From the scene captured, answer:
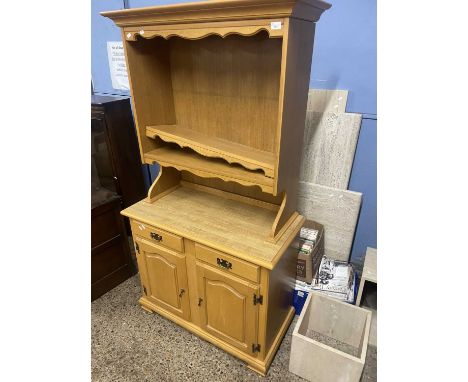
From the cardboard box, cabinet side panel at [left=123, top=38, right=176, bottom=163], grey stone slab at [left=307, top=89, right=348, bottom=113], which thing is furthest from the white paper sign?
the cardboard box

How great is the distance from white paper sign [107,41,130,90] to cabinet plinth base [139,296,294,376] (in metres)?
1.70

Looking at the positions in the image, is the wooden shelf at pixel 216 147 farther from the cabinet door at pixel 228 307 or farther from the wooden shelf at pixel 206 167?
the cabinet door at pixel 228 307

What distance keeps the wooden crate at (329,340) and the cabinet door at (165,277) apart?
2.13 feet

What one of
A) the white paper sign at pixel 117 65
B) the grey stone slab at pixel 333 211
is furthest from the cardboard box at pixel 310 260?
the white paper sign at pixel 117 65

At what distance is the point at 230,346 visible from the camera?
1619 mm

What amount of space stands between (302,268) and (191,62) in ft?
4.38

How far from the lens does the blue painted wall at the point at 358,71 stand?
56.9 inches

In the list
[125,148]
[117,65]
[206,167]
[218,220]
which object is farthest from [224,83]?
[117,65]

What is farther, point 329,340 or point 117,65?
point 117,65

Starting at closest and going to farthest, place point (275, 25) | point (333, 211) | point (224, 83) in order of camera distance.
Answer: point (275, 25) → point (224, 83) → point (333, 211)

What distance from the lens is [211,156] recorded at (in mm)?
1464

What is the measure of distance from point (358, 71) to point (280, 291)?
1218mm

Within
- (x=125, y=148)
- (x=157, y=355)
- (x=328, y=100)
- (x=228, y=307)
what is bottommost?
(x=157, y=355)

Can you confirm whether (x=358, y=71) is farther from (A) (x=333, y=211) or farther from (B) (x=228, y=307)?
(B) (x=228, y=307)
